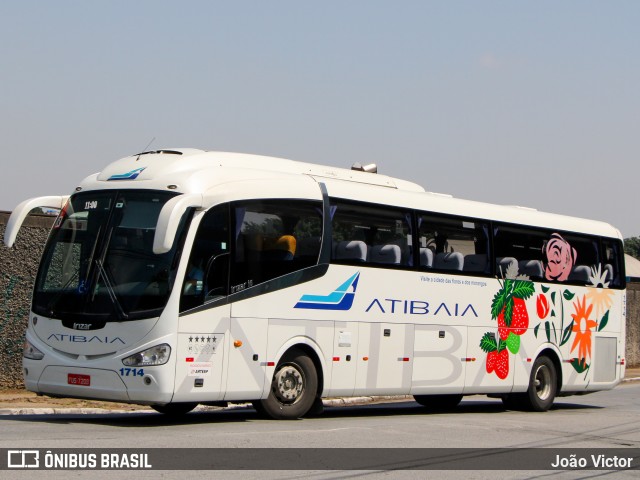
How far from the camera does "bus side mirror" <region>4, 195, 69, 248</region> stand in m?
13.9

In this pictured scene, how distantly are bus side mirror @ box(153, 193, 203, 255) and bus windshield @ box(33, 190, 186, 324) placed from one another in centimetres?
56

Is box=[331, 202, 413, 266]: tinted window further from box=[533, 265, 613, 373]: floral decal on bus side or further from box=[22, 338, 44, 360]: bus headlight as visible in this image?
box=[22, 338, 44, 360]: bus headlight

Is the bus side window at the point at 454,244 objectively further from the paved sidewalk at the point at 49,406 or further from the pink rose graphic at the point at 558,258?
the paved sidewalk at the point at 49,406

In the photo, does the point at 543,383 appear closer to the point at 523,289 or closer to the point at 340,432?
the point at 523,289

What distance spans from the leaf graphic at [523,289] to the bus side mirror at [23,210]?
8.28m

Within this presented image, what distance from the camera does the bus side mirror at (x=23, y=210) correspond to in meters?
13.9

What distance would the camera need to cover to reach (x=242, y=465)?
1022 centimetres

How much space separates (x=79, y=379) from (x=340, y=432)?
3304 mm

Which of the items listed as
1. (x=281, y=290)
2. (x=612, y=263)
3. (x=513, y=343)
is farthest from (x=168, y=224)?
(x=612, y=263)

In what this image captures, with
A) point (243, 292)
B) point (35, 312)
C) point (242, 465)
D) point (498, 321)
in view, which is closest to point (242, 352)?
point (243, 292)

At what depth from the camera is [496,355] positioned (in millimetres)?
18688

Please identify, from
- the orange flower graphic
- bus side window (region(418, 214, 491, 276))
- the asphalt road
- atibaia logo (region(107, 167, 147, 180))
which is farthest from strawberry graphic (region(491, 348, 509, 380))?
atibaia logo (region(107, 167, 147, 180))

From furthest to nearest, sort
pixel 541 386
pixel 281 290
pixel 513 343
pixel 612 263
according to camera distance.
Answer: pixel 612 263 → pixel 541 386 → pixel 513 343 → pixel 281 290

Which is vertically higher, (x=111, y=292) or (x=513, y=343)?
(x=111, y=292)
